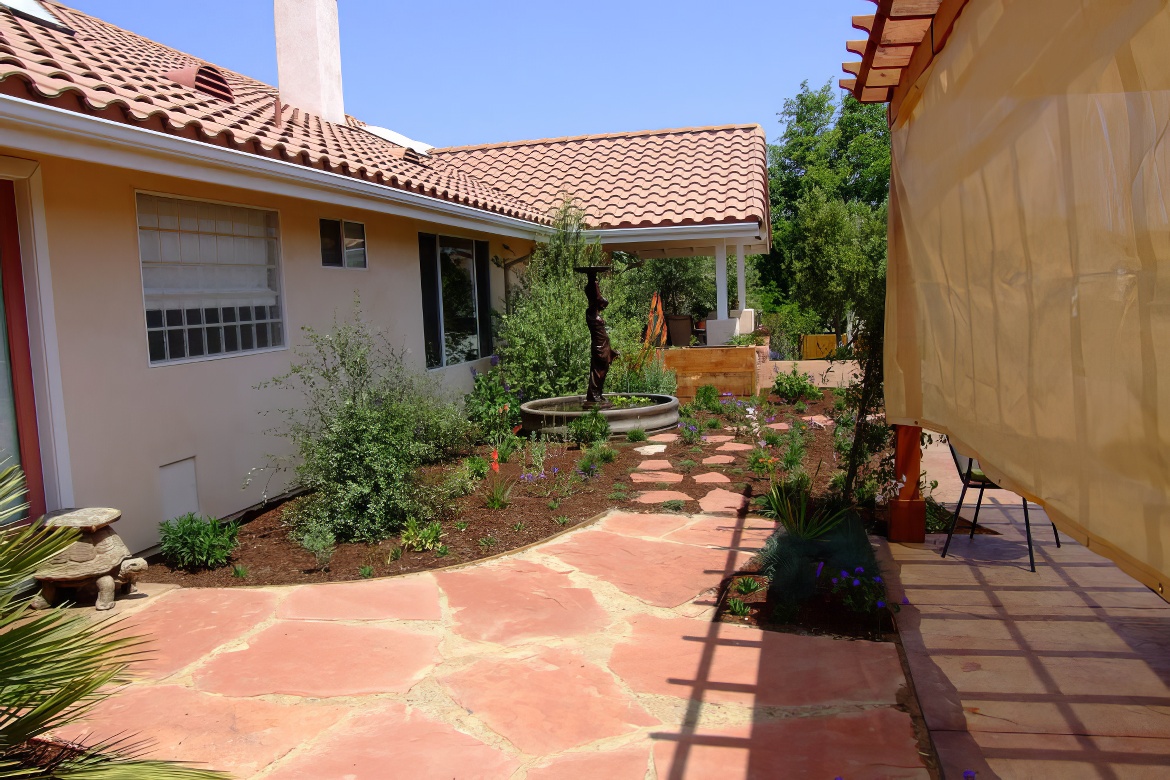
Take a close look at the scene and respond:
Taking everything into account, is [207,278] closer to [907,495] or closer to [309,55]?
[907,495]

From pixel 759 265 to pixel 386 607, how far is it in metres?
31.3

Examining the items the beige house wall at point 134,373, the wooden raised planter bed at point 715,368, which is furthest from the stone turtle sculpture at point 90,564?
the wooden raised planter bed at point 715,368

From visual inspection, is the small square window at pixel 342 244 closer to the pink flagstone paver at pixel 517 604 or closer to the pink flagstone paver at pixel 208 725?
the pink flagstone paver at pixel 517 604

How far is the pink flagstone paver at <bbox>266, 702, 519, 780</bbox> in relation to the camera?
321 centimetres

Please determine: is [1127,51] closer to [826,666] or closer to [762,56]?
[826,666]

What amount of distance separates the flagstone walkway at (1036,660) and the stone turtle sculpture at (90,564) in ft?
14.0

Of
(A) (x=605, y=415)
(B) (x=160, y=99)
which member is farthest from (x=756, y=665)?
(A) (x=605, y=415)

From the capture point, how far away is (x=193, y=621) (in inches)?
184

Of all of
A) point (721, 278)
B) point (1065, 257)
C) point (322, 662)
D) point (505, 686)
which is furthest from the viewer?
point (721, 278)

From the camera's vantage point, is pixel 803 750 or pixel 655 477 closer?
pixel 803 750

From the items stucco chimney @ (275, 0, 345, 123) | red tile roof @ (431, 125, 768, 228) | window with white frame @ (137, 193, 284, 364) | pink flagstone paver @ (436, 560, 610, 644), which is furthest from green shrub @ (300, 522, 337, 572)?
red tile roof @ (431, 125, 768, 228)

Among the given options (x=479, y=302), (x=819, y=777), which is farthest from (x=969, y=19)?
(x=479, y=302)

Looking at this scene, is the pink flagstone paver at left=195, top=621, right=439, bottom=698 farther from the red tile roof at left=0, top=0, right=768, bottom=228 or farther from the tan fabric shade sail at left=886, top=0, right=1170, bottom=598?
the red tile roof at left=0, top=0, right=768, bottom=228

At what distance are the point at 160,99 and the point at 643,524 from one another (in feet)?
15.1
